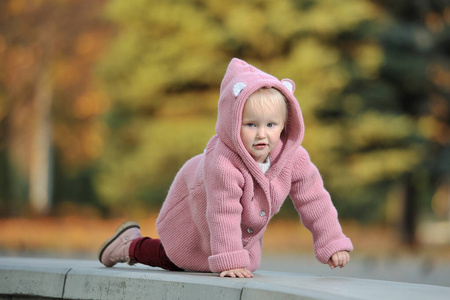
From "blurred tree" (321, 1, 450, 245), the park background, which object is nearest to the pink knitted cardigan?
the park background

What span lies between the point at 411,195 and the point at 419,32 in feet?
11.4

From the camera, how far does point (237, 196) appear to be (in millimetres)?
3760

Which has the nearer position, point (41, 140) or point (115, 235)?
point (115, 235)

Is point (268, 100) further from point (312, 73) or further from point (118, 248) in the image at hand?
point (312, 73)

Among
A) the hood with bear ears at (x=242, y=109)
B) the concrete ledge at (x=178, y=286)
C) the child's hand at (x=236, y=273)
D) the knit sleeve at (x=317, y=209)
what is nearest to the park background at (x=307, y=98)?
the concrete ledge at (x=178, y=286)

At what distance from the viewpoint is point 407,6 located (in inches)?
625

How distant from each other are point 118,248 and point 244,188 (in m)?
1.09

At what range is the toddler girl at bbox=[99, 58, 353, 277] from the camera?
3.74 meters

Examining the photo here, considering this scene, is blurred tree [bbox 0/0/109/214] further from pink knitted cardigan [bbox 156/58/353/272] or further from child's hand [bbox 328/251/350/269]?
child's hand [bbox 328/251/350/269]

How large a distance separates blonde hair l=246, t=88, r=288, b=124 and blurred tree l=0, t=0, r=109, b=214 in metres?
18.4

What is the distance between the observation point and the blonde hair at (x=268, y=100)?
12.3ft

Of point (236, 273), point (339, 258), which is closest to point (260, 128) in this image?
point (236, 273)

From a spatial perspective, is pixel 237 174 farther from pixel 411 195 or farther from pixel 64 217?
pixel 64 217

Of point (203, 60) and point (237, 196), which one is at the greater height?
point (203, 60)
